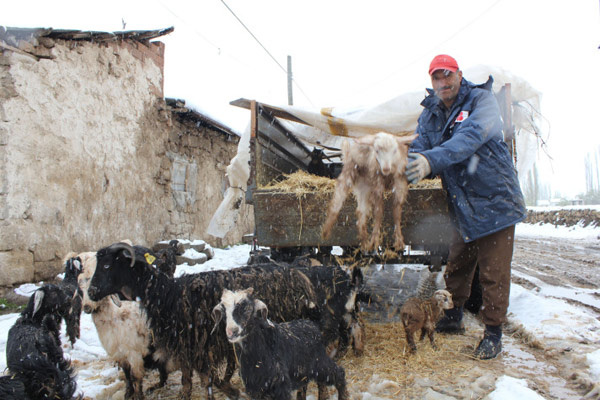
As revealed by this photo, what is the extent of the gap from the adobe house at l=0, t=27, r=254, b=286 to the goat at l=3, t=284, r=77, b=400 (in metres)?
3.03

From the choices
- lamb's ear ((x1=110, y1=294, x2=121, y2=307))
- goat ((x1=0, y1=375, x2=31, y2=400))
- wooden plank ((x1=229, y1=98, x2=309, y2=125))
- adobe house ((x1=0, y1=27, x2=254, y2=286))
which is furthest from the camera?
adobe house ((x1=0, y1=27, x2=254, y2=286))

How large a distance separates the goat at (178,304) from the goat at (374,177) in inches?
51.1

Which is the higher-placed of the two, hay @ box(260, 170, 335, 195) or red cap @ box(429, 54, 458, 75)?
red cap @ box(429, 54, 458, 75)

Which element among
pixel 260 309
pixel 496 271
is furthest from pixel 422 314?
pixel 260 309

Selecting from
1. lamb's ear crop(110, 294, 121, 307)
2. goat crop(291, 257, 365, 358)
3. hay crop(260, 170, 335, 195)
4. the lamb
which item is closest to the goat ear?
lamb's ear crop(110, 294, 121, 307)

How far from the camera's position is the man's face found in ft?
12.3

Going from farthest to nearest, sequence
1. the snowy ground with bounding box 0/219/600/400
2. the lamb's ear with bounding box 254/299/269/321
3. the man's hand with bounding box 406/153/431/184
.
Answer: the man's hand with bounding box 406/153/431/184 < the snowy ground with bounding box 0/219/600/400 < the lamb's ear with bounding box 254/299/269/321

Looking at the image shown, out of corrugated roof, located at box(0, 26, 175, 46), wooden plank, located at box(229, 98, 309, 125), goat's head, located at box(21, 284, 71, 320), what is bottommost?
goat's head, located at box(21, 284, 71, 320)

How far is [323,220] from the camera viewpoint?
4258mm

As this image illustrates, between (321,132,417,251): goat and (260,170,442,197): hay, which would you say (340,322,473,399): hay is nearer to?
(321,132,417,251): goat

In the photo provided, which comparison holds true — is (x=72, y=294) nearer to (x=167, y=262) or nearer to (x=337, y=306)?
(x=167, y=262)

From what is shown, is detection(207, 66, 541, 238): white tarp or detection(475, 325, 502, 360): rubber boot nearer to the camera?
detection(475, 325, 502, 360): rubber boot

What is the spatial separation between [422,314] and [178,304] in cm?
242

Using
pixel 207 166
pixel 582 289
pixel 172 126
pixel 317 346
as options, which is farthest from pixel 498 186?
pixel 207 166
